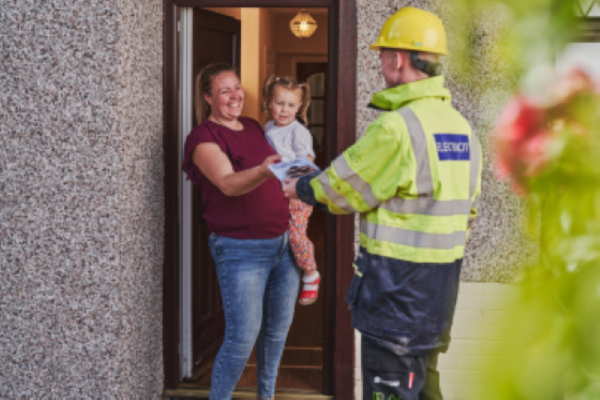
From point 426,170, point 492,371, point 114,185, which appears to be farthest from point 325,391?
point 492,371

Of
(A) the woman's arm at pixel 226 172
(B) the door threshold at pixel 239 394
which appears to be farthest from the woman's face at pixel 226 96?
(B) the door threshold at pixel 239 394

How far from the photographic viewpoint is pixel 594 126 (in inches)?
13.0

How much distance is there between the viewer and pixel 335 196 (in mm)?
2057

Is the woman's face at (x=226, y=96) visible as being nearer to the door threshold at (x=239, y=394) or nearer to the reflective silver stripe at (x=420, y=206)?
the reflective silver stripe at (x=420, y=206)

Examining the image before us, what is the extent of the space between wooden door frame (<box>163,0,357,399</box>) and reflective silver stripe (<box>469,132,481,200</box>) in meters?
1.06

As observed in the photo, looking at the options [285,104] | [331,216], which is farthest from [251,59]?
[331,216]

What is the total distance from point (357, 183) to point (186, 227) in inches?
67.1

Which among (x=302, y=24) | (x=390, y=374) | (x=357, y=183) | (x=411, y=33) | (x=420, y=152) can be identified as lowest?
(x=390, y=374)

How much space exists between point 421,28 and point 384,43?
13 centimetres

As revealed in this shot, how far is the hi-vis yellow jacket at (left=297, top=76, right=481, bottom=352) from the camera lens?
1.97 m

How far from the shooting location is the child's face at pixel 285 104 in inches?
131

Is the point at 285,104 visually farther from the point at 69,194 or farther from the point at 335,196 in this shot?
the point at 335,196

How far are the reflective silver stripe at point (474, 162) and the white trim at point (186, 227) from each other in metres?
1.76

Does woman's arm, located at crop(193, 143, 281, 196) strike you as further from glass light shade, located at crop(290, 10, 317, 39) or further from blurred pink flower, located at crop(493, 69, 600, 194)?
glass light shade, located at crop(290, 10, 317, 39)
